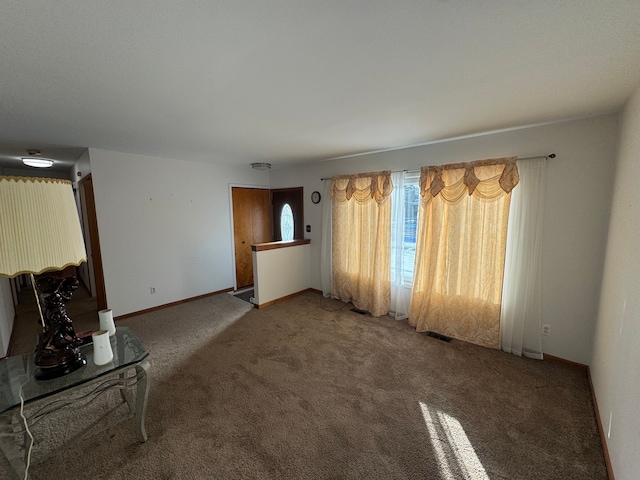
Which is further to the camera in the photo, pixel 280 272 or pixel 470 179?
pixel 280 272

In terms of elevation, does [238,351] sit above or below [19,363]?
below

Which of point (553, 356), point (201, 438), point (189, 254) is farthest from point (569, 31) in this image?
point (189, 254)

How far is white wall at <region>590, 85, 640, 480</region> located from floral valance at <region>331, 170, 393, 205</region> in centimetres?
202

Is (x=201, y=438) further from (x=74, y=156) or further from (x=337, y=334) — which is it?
(x=74, y=156)

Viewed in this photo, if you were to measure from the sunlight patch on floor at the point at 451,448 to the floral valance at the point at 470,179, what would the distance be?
205 centimetres

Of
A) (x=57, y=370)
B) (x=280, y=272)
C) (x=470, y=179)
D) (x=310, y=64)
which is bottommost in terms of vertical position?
(x=280, y=272)

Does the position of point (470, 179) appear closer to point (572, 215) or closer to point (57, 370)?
point (572, 215)

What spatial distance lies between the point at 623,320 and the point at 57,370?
3.21m

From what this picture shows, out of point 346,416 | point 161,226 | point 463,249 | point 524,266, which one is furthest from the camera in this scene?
point 161,226

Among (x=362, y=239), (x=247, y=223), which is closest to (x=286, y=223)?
(x=247, y=223)

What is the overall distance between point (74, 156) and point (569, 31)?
529 cm

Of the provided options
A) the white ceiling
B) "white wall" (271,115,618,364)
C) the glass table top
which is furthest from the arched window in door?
the glass table top

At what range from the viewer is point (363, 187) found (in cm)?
363

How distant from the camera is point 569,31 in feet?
3.62
